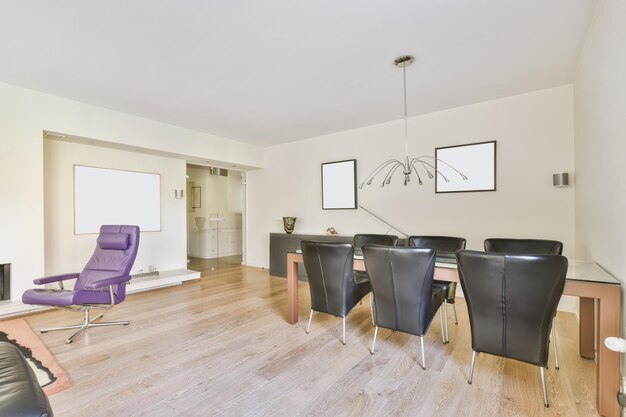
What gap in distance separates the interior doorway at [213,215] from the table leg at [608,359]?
21.4ft

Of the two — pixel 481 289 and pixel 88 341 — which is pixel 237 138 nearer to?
pixel 88 341

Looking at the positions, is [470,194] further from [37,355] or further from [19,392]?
[37,355]

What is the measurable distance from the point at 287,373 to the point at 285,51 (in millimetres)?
2709

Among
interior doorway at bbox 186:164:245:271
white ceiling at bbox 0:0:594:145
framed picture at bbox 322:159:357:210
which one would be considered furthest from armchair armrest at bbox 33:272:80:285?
interior doorway at bbox 186:164:245:271

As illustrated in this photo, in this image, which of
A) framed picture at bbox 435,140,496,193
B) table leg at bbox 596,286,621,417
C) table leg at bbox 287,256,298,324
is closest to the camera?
table leg at bbox 596,286,621,417

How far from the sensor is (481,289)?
78.2 inches

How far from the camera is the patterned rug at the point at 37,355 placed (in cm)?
210

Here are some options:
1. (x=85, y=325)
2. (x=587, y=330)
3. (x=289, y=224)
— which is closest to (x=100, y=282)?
(x=85, y=325)

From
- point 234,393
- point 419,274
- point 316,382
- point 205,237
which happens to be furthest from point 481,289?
point 205,237

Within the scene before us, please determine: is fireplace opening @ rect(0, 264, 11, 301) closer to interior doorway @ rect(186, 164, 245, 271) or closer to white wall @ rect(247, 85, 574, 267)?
interior doorway @ rect(186, 164, 245, 271)

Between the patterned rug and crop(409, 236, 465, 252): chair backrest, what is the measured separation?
3459 millimetres

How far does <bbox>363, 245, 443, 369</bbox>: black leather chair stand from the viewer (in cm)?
229

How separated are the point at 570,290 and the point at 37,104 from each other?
5548mm

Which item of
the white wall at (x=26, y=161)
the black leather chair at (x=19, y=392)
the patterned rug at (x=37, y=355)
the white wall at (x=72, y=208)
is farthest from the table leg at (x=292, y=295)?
the white wall at (x=72, y=208)
